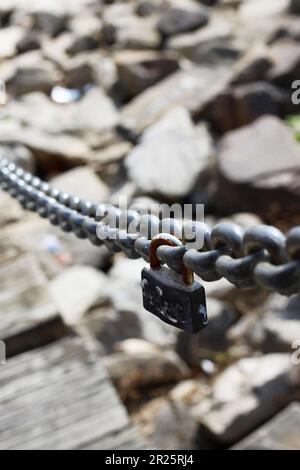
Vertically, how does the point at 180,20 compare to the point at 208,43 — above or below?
above

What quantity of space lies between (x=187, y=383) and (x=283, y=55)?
19.8ft

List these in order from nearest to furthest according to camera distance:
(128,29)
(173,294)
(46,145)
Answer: (173,294), (46,145), (128,29)

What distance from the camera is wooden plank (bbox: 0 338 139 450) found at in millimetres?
2445

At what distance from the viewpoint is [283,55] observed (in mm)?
9312

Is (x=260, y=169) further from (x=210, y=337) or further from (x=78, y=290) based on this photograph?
(x=78, y=290)

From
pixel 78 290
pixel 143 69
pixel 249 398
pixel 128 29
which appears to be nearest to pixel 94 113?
pixel 143 69

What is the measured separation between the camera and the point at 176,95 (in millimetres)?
9234

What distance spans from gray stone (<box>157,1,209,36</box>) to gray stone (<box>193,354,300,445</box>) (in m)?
7.84

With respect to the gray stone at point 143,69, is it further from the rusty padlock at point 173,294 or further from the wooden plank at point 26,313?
the rusty padlock at point 173,294

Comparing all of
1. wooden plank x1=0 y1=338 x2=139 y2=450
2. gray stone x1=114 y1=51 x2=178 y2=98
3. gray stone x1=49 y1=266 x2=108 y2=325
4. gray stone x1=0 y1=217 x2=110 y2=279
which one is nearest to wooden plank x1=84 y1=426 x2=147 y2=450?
wooden plank x1=0 y1=338 x2=139 y2=450

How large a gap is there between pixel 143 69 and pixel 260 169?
3712 millimetres

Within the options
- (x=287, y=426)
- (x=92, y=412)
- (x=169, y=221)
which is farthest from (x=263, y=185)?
(x=169, y=221)

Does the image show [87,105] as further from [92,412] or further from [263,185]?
[92,412]

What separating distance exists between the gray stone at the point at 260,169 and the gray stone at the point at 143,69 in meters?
2.65
